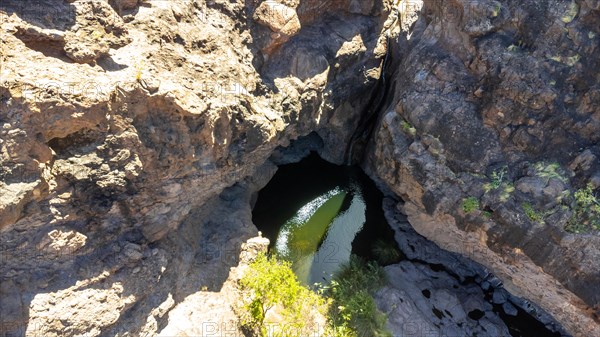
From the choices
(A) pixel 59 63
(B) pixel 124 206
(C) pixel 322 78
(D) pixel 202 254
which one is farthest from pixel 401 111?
(A) pixel 59 63

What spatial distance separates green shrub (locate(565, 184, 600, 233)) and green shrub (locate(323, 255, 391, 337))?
6466mm

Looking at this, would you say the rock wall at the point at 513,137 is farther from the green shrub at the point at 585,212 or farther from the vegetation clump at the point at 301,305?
the vegetation clump at the point at 301,305

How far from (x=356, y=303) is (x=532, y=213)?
628 centimetres

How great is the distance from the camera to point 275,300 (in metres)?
12.5

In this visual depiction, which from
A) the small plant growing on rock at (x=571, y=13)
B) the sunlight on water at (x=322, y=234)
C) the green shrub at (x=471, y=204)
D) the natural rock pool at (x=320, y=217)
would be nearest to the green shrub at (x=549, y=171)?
the green shrub at (x=471, y=204)

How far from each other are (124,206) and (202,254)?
3.91m

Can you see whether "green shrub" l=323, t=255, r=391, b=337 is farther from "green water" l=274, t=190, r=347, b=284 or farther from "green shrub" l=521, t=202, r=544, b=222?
"green shrub" l=521, t=202, r=544, b=222

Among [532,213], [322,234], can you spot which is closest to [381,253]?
[322,234]

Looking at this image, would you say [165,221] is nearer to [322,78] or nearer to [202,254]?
[202,254]

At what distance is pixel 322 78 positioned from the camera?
15.6m

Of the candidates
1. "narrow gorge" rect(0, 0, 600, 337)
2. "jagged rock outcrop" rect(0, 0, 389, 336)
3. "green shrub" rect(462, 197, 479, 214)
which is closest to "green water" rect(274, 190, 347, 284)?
"narrow gorge" rect(0, 0, 600, 337)

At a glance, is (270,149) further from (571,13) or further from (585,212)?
(571,13)

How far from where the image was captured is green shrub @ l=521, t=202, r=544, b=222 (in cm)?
1243

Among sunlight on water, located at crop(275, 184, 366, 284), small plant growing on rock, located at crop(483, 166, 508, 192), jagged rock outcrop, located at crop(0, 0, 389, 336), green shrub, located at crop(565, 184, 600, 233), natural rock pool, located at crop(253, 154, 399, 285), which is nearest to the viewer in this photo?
jagged rock outcrop, located at crop(0, 0, 389, 336)
